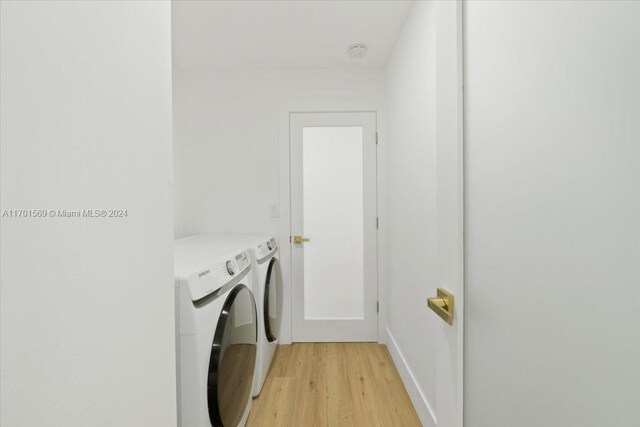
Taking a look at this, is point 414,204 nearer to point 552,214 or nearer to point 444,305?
point 444,305

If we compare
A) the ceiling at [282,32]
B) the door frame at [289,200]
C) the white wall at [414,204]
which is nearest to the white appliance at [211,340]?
the white wall at [414,204]

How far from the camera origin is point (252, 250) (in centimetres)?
186

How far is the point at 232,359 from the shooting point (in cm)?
130

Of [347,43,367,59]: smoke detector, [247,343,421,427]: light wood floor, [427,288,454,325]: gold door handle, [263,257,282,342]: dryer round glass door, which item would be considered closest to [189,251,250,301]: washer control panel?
[263,257,282,342]: dryer round glass door

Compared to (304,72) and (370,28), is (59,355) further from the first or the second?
(304,72)

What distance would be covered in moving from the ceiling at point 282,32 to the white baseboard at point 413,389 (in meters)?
2.22

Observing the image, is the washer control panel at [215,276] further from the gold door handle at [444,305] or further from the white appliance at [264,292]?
the gold door handle at [444,305]

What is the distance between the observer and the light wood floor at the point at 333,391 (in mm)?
1731

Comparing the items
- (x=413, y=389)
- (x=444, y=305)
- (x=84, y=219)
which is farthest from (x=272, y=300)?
(x=84, y=219)

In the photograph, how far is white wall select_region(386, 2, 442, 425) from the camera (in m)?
1.58

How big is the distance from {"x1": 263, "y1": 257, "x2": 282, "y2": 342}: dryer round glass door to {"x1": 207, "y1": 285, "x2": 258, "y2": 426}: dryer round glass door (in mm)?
433

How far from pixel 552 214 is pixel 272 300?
6.44 feet

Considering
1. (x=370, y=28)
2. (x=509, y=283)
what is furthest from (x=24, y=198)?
(x=370, y=28)

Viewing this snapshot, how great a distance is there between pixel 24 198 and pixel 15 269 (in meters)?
0.09
